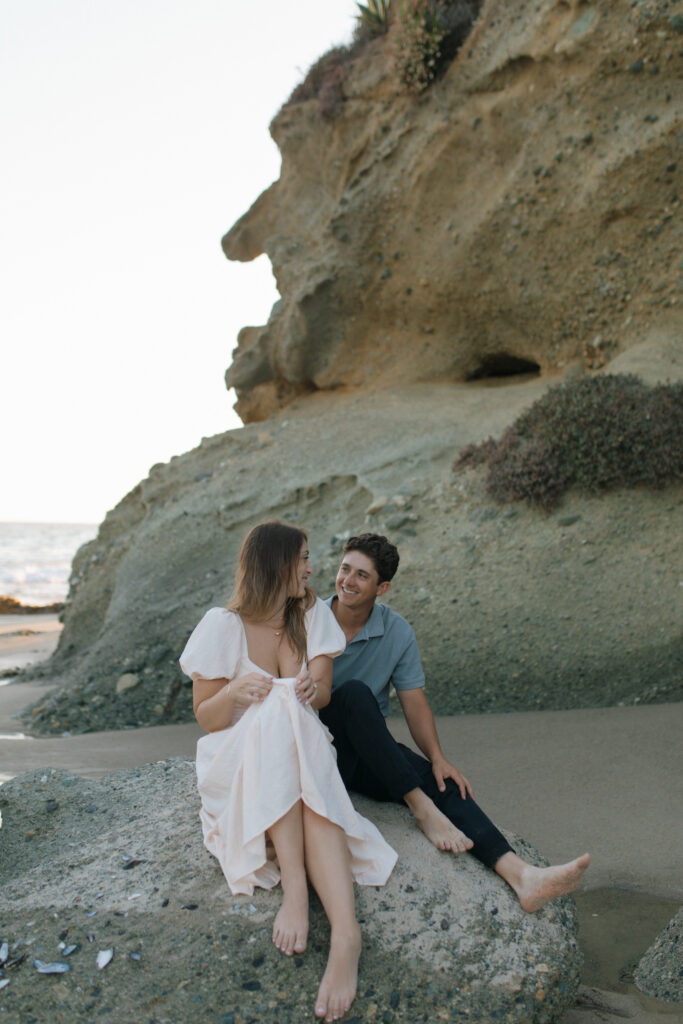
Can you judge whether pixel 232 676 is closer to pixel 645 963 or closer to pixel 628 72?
pixel 645 963

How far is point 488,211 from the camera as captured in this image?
1059cm

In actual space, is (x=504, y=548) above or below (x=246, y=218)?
below

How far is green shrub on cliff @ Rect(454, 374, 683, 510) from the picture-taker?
776cm

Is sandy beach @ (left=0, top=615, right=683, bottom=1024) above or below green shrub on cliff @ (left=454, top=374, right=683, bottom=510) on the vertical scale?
below

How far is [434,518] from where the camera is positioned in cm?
862

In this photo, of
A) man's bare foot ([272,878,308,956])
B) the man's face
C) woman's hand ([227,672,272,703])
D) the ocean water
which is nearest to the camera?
man's bare foot ([272,878,308,956])

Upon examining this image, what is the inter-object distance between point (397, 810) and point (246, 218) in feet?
42.5

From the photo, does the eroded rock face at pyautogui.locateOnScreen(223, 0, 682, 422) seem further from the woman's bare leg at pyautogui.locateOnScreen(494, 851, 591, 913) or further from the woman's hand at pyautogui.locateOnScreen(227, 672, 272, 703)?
the woman's hand at pyautogui.locateOnScreen(227, 672, 272, 703)

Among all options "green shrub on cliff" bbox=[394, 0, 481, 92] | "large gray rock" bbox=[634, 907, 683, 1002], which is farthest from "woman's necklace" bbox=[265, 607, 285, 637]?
"green shrub on cliff" bbox=[394, 0, 481, 92]

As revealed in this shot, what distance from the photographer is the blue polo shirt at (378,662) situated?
4.09m

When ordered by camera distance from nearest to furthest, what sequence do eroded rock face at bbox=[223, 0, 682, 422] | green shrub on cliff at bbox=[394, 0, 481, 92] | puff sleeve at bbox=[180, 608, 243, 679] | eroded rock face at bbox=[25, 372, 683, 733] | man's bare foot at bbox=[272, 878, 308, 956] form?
man's bare foot at bbox=[272, 878, 308, 956] < puff sleeve at bbox=[180, 608, 243, 679] < eroded rock face at bbox=[25, 372, 683, 733] < eroded rock face at bbox=[223, 0, 682, 422] < green shrub on cliff at bbox=[394, 0, 481, 92]

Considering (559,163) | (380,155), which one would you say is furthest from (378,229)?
(559,163)

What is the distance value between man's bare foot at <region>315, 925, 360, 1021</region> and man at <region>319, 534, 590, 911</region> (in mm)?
694

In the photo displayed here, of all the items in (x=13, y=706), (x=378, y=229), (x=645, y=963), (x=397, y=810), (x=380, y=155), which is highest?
(x=380, y=155)
